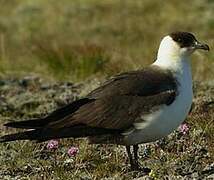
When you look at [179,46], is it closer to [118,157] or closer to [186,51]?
[186,51]

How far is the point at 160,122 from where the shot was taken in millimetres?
5316

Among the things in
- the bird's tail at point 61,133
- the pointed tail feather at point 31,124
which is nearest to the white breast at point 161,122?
the bird's tail at point 61,133

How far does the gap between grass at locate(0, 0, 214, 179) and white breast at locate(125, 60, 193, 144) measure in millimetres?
263

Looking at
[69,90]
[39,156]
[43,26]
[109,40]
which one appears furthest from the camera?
[43,26]

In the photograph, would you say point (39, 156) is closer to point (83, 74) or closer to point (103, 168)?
point (103, 168)

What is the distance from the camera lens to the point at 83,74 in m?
9.89

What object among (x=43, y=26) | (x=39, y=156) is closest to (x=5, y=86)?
(x=39, y=156)

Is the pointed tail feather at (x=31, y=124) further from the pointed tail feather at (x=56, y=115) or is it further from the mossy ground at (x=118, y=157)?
the mossy ground at (x=118, y=157)

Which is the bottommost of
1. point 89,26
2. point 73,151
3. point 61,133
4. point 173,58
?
point 73,151

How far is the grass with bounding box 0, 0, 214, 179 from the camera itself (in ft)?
19.2

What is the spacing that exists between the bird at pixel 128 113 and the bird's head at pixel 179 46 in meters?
0.13

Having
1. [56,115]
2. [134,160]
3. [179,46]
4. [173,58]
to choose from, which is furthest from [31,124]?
[179,46]

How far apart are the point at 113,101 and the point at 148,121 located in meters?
0.35

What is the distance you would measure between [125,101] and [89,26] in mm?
12045
